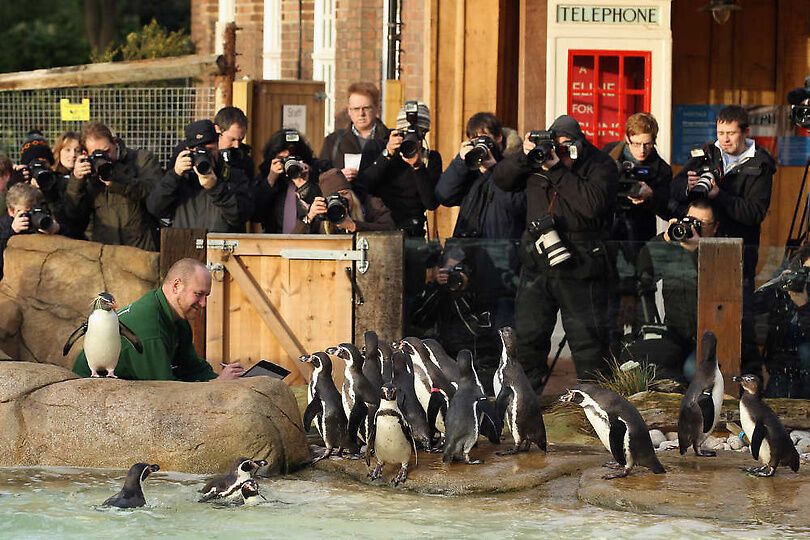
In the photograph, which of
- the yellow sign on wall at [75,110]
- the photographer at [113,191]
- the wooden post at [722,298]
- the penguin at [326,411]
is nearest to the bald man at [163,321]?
the penguin at [326,411]

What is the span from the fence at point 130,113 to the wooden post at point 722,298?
21.2 feet

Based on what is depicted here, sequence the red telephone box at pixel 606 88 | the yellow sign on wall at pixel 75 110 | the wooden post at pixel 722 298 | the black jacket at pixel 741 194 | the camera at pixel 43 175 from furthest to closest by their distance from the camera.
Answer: the yellow sign on wall at pixel 75 110
the red telephone box at pixel 606 88
the camera at pixel 43 175
the black jacket at pixel 741 194
the wooden post at pixel 722 298

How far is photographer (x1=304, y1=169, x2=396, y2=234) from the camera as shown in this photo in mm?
11305

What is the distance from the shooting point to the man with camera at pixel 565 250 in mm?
10867

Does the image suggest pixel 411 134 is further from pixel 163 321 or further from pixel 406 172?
pixel 163 321

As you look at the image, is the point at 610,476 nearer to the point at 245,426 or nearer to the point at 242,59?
the point at 245,426

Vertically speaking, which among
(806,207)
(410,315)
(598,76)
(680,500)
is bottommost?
(680,500)

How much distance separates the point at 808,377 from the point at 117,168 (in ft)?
17.3

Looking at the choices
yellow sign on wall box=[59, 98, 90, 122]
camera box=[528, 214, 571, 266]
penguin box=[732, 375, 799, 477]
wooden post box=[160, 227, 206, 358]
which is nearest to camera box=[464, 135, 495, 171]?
camera box=[528, 214, 571, 266]

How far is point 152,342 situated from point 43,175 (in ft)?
7.80

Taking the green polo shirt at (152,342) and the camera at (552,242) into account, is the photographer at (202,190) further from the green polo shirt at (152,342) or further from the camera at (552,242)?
the camera at (552,242)

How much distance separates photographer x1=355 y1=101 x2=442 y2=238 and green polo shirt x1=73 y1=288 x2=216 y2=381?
2082 mm

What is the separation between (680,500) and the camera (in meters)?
8.52

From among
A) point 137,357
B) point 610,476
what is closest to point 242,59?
point 137,357
